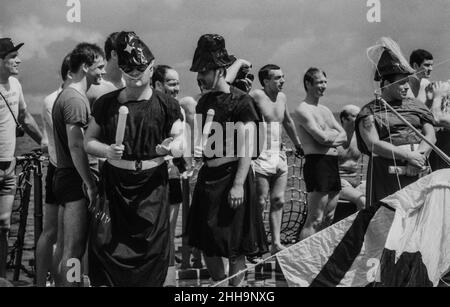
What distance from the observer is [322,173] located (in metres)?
8.22

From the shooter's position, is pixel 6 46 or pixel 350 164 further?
pixel 350 164

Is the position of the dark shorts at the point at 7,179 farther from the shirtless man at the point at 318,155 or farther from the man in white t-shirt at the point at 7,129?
the shirtless man at the point at 318,155

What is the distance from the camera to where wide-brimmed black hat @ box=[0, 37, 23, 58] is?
281 inches

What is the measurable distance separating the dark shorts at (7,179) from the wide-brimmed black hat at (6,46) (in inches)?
33.1

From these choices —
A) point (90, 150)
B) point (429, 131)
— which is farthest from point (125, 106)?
point (429, 131)

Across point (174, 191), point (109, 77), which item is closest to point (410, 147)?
point (174, 191)

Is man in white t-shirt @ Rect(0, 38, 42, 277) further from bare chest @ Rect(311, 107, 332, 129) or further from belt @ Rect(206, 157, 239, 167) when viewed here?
bare chest @ Rect(311, 107, 332, 129)

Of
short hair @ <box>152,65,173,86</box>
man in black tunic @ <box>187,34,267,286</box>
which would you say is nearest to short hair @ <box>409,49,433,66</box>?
short hair @ <box>152,65,173,86</box>

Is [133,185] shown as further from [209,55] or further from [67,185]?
[209,55]

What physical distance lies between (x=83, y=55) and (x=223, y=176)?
4.35 feet
